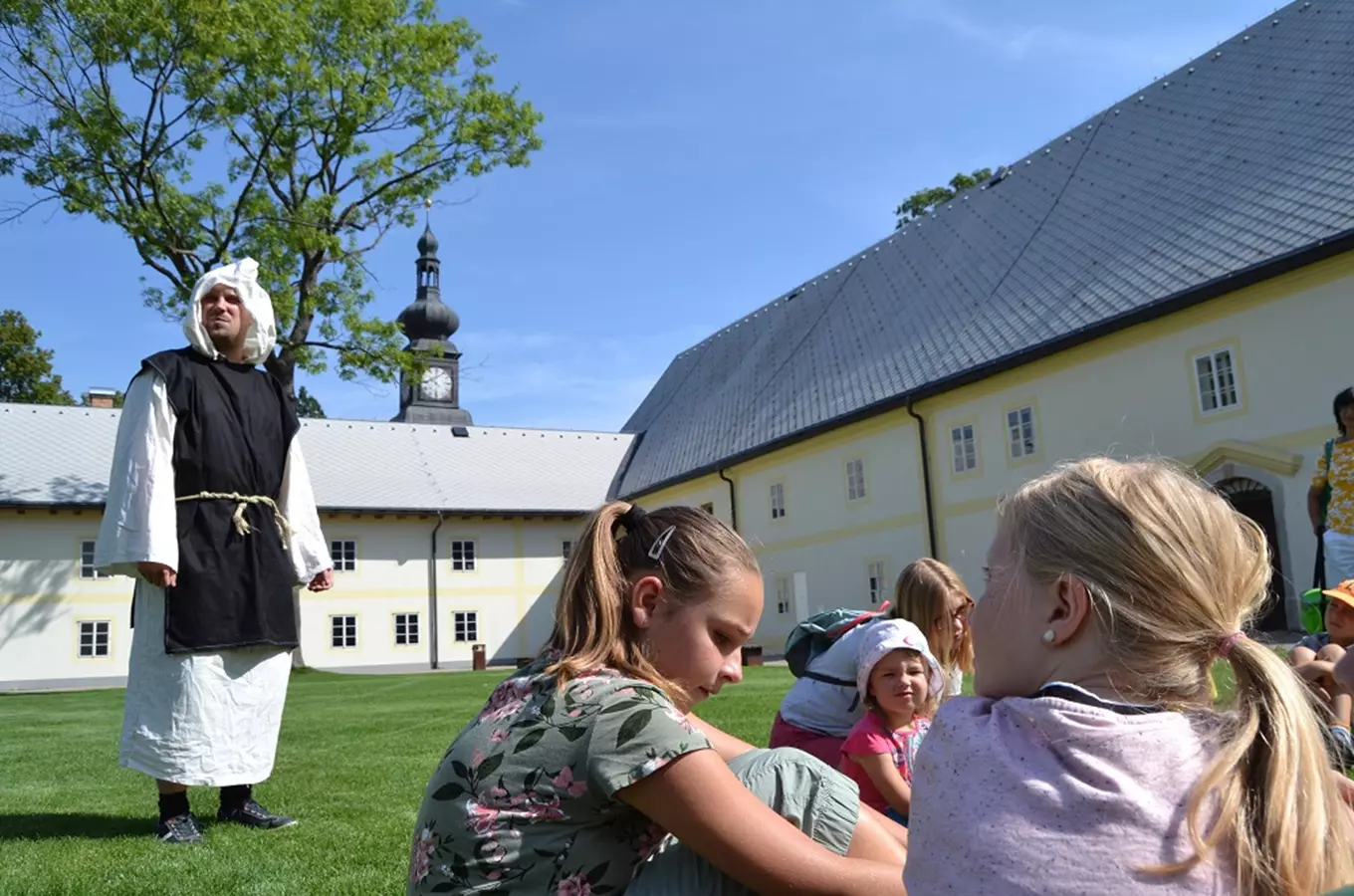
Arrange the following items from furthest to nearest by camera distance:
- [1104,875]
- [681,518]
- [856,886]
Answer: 1. [681,518]
2. [856,886]
3. [1104,875]

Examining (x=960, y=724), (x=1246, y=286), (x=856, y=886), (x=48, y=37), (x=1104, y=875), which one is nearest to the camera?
(x=1104, y=875)

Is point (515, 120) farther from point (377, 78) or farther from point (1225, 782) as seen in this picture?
point (1225, 782)

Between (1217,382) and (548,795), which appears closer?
(548,795)

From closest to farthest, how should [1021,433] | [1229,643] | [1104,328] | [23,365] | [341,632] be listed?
[1229,643] < [1104,328] < [1021,433] < [341,632] < [23,365]

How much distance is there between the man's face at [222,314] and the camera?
489cm

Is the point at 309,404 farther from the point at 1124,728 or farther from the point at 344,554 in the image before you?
the point at 1124,728

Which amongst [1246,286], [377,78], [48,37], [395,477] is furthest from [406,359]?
[395,477]

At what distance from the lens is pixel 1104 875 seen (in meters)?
1.32

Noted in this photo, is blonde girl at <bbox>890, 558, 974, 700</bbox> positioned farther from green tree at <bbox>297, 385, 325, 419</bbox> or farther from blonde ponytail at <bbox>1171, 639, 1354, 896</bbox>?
green tree at <bbox>297, 385, 325, 419</bbox>

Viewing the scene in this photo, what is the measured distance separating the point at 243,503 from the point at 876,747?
2901mm

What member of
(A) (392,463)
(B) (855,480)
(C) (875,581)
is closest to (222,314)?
(C) (875,581)

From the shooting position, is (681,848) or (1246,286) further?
(1246,286)

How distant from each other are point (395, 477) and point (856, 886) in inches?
1495

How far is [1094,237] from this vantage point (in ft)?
71.9
